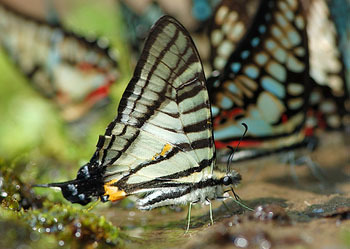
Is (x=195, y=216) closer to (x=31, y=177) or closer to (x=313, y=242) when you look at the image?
(x=313, y=242)

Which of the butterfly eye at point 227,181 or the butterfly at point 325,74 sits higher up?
the butterfly at point 325,74

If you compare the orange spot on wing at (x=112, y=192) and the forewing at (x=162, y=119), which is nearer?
the forewing at (x=162, y=119)

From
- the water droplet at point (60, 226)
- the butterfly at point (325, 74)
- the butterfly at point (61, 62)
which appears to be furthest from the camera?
the butterfly at point (61, 62)

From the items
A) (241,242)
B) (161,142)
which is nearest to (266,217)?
(241,242)

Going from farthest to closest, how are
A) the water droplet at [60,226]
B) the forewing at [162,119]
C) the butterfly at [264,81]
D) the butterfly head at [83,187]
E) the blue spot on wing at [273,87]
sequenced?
the blue spot on wing at [273,87] < the butterfly at [264,81] < the butterfly head at [83,187] < the forewing at [162,119] < the water droplet at [60,226]

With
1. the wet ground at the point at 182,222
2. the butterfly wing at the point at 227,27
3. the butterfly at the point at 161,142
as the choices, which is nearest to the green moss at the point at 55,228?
the wet ground at the point at 182,222

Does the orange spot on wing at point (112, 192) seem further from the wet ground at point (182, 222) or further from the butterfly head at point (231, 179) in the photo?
the butterfly head at point (231, 179)

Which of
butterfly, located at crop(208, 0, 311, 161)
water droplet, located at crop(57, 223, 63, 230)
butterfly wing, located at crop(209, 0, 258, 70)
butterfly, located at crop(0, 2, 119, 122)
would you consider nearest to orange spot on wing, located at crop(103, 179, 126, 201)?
water droplet, located at crop(57, 223, 63, 230)
